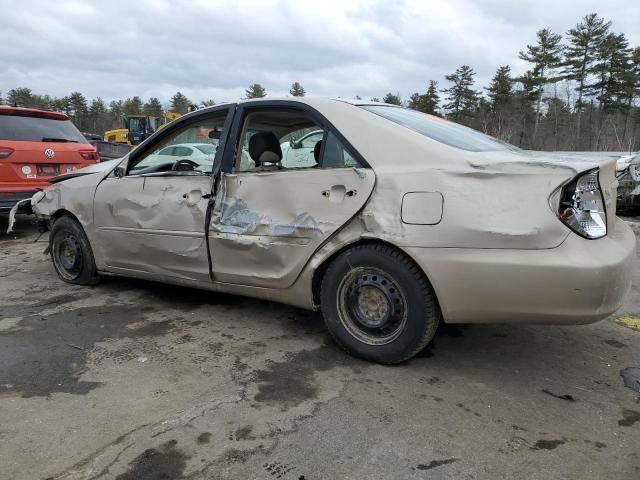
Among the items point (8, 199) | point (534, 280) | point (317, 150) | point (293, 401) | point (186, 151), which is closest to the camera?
point (534, 280)

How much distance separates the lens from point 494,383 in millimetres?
2795

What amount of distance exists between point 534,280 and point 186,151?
2822mm

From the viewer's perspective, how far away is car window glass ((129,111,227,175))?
3.65 meters

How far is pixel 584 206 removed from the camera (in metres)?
2.51

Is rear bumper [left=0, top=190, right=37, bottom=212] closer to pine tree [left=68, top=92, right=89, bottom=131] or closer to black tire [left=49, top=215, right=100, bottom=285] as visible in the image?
black tire [left=49, top=215, right=100, bottom=285]

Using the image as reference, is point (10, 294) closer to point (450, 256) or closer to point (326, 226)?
point (326, 226)

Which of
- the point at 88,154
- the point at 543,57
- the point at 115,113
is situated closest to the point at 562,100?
the point at 543,57

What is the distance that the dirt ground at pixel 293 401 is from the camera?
2.09 m

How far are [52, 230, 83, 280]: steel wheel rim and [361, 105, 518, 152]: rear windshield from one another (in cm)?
297

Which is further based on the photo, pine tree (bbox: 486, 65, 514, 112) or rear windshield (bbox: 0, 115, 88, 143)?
pine tree (bbox: 486, 65, 514, 112)

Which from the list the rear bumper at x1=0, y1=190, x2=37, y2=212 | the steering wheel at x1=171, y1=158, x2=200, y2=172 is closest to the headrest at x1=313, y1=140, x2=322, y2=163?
the steering wheel at x1=171, y1=158, x2=200, y2=172

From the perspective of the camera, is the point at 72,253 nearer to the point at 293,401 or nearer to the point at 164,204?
the point at 164,204

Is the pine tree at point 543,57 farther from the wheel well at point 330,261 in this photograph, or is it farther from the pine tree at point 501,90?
the wheel well at point 330,261

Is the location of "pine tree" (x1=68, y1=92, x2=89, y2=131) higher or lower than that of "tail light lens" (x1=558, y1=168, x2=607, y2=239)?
higher
